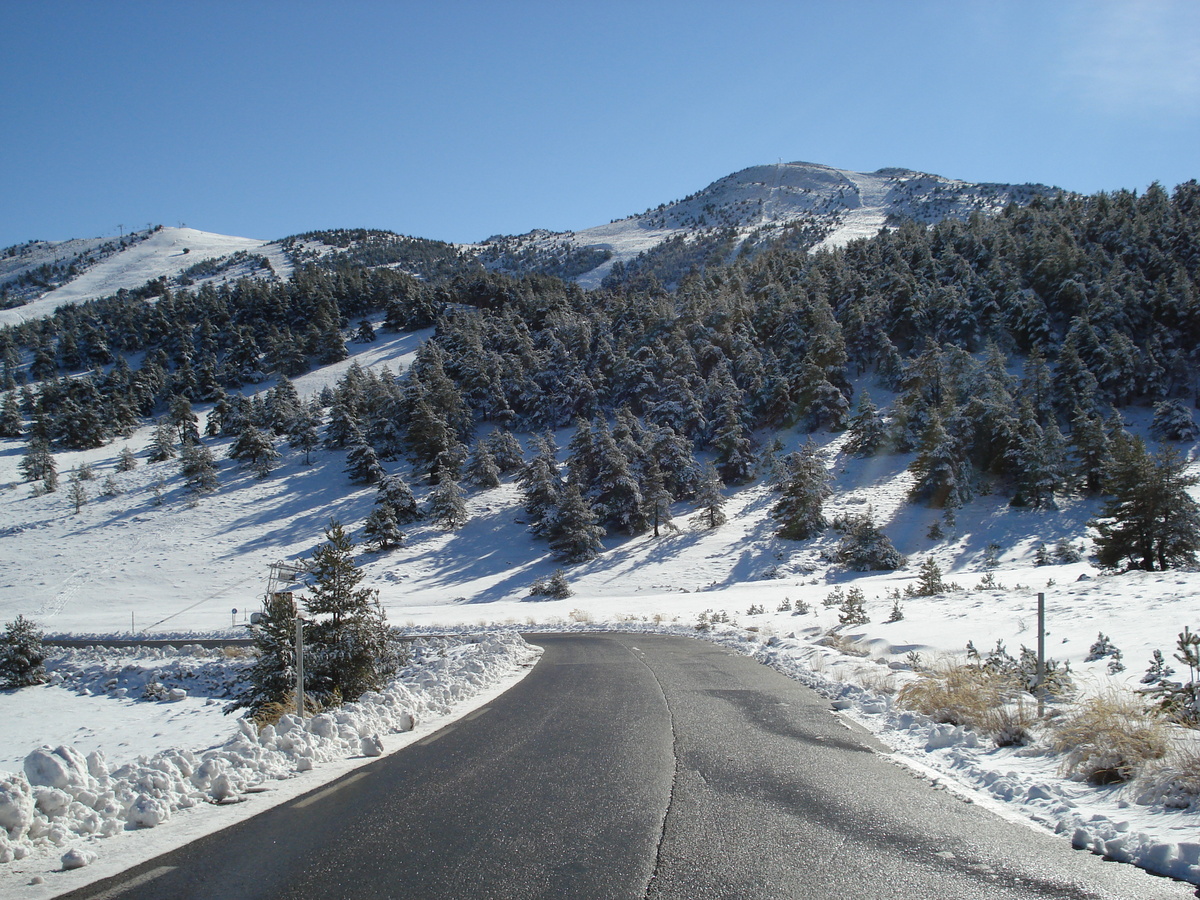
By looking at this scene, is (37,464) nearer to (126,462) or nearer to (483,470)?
(126,462)

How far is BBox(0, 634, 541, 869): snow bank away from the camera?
151 inches

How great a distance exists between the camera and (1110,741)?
4.88 m

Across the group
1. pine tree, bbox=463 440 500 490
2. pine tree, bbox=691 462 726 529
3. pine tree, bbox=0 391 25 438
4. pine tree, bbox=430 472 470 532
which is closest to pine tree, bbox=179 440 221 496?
pine tree, bbox=430 472 470 532

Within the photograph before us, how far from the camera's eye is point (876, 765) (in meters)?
5.52

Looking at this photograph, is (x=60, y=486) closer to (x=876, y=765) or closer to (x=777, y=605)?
(x=777, y=605)

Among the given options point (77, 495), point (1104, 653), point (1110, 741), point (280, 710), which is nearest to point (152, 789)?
point (280, 710)

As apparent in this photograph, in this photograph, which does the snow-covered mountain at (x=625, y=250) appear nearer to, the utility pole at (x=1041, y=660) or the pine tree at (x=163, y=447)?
the pine tree at (x=163, y=447)

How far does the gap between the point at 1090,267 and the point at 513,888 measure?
283ft

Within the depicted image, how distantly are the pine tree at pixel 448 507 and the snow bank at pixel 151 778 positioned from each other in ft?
129

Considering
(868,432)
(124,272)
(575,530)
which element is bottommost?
(575,530)

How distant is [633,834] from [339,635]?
825cm

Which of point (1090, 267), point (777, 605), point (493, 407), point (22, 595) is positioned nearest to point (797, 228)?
point (1090, 267)

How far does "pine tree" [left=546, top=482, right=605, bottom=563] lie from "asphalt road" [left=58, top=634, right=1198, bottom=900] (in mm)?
33626

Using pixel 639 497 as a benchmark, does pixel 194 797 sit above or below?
above
